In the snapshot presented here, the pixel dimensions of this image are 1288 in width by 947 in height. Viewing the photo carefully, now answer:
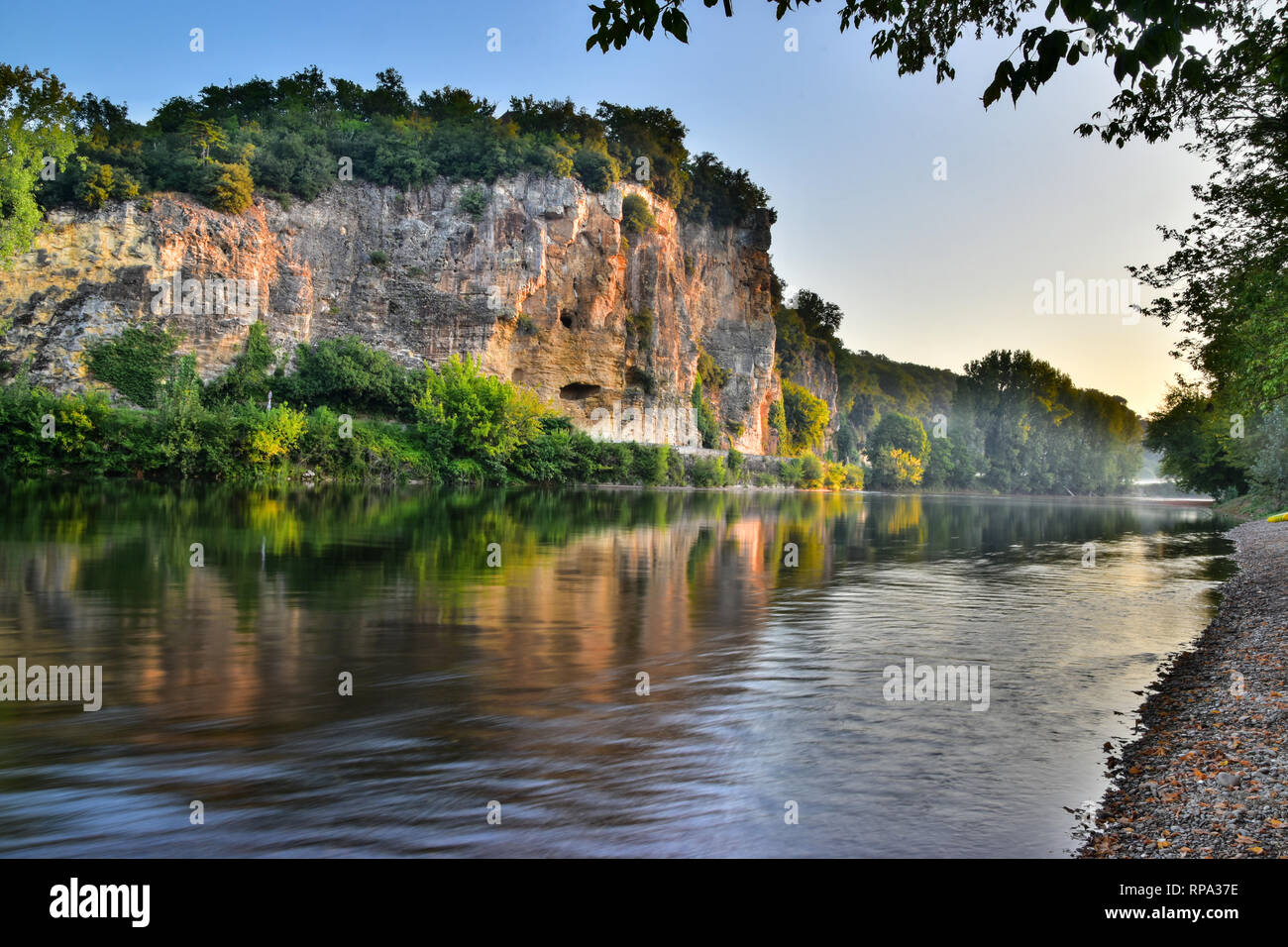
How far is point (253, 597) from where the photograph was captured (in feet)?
41.5

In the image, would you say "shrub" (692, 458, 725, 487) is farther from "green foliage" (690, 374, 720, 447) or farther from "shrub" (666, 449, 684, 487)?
"green foliage" (690, 374, 720, 447)

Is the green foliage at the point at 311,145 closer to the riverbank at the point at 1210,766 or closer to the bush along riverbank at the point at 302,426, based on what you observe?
the bush along riverbank at the point at 302,426

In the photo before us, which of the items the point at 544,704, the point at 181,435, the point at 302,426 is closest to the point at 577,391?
the point at 302,426

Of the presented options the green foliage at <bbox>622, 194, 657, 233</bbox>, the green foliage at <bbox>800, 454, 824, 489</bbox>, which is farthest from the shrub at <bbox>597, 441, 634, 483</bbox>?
the green foliage at <bbox>800, 454, 824, 489</bbox>

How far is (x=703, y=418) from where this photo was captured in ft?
321

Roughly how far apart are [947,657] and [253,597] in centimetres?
1029

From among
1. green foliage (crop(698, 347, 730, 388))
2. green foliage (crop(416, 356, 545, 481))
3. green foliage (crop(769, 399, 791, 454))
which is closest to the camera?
green foliage (crop(416, 356, 545, 481))

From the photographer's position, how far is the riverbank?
15.3ft

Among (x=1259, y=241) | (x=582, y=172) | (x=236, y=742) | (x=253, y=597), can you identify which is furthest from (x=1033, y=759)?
(x=582, y=172)

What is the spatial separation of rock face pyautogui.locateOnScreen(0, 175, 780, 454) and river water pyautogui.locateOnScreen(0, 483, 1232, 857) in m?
43.7

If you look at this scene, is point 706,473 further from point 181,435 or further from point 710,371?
point 181,435

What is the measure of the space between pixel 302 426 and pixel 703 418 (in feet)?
185

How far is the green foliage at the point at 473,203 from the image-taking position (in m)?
72.4

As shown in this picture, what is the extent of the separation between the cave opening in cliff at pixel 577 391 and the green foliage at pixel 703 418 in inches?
754
